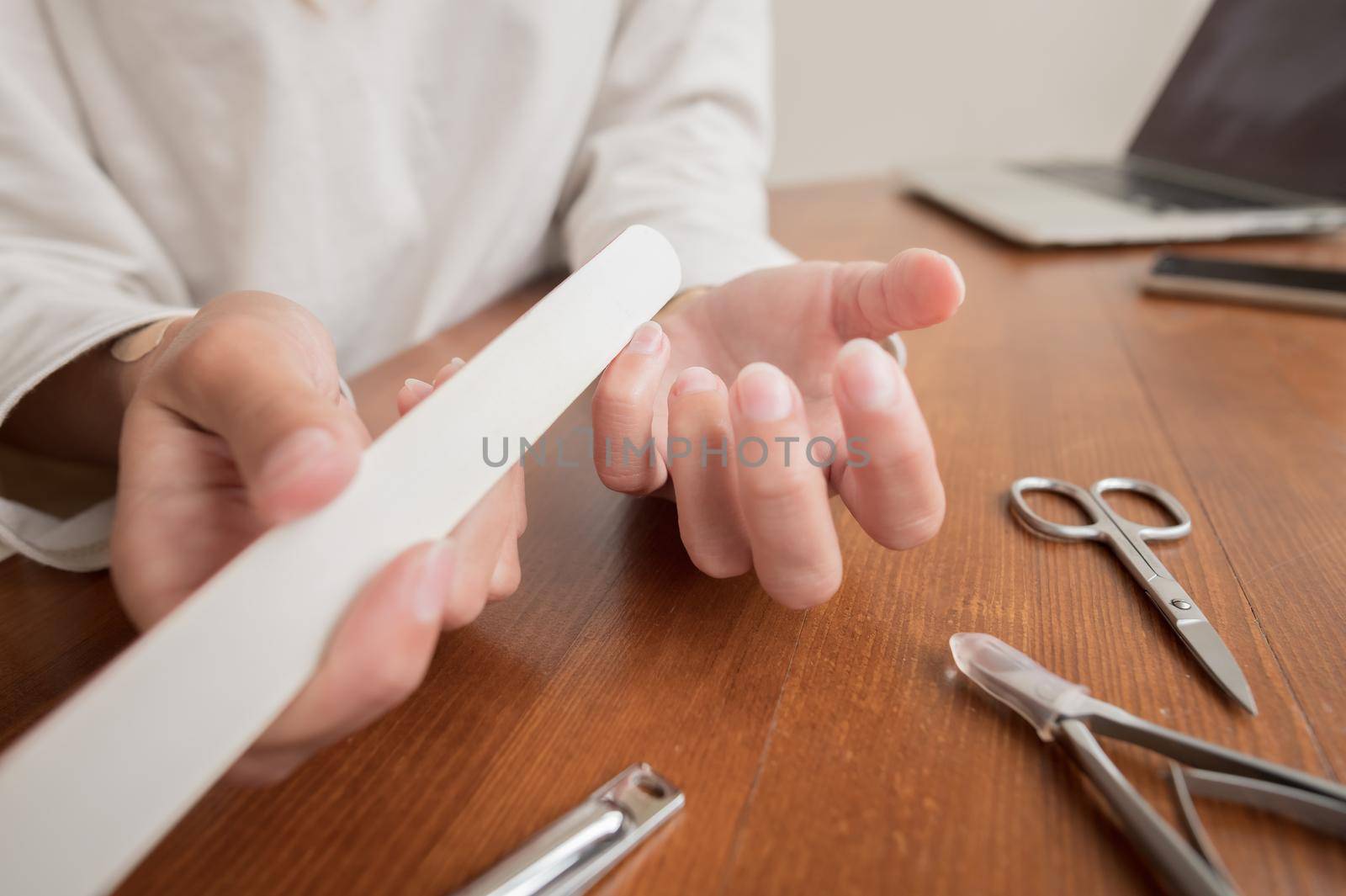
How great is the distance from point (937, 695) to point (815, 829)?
0.06m

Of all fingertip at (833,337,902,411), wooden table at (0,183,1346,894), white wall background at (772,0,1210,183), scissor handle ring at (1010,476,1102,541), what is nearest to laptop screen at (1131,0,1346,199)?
white wall background at (772,0,1210,183)

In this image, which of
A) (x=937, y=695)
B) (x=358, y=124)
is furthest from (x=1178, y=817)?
(x=358, y=124)

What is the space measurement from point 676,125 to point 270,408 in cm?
41

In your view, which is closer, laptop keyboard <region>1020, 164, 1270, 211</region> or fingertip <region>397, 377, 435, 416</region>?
fingertip <region>397, 377, 435, 416</region>

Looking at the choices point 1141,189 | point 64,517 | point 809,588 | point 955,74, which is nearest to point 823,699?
point 809,588

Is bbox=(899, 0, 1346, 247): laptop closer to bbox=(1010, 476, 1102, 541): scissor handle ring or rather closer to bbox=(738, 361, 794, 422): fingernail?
bbox=(1010, 476, 1102, 541): scissor handle ring

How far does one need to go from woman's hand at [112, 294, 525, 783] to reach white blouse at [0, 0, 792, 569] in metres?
0.10

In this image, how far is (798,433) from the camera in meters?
0.22

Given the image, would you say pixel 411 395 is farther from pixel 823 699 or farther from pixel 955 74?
pixel 955 74

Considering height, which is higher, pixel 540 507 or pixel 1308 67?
pixel 1308 67

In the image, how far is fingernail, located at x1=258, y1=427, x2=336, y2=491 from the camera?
0.51ft

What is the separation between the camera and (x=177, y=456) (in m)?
0.20

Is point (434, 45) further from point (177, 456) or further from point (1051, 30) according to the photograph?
point (1051, 30)

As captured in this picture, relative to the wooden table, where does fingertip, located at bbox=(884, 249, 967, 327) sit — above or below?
above
